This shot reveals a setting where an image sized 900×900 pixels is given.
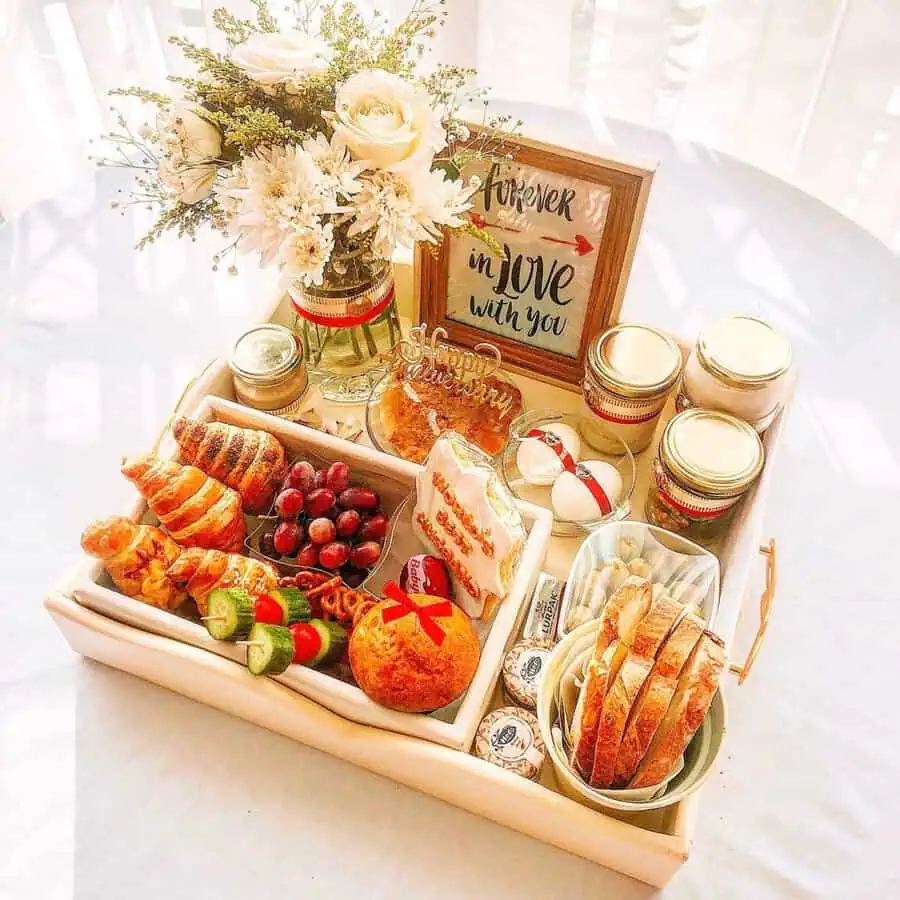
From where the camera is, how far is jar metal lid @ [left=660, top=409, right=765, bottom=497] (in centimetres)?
97

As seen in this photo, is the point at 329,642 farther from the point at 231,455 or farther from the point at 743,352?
the point at 743,352

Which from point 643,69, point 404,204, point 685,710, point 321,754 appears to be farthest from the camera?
point 643,69

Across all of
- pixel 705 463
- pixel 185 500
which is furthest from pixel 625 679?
pixel 185 500

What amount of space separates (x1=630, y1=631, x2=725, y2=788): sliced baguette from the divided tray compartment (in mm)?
180

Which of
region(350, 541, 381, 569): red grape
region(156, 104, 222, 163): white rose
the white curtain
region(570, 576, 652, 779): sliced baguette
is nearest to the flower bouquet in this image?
region(156, 104, 222, 163): white rose

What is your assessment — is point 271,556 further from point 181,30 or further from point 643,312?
point 181,30

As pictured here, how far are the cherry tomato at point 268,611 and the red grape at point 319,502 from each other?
13cm

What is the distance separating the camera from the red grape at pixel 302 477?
1038 mm

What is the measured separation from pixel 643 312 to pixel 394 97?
2.20 ft

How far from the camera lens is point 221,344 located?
135cm

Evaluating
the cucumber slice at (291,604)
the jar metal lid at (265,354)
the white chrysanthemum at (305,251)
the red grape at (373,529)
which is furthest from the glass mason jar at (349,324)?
the cucumber slice at (291,604)

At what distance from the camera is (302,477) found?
3.41ft

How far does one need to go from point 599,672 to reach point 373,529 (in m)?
0.33

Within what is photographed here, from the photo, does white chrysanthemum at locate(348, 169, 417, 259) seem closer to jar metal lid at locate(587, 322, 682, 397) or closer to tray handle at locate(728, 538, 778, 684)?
jar metal lid at locate(587, 322, 682, 397)
